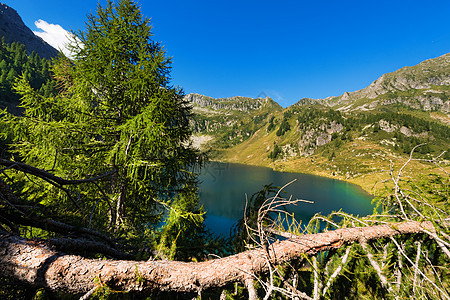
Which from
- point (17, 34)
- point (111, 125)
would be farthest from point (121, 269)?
point (17, 34)

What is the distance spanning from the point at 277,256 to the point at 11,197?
230 cm

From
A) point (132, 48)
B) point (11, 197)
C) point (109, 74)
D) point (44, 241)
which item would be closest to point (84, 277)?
point (44, 241)

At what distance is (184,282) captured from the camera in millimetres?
1228

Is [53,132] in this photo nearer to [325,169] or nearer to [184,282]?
[184,282]

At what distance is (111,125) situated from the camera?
488 centimetres

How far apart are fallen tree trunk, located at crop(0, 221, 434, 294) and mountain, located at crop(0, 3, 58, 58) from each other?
18647cm

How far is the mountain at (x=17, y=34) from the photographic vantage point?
458 feet

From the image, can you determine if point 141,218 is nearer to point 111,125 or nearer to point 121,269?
point 111,125

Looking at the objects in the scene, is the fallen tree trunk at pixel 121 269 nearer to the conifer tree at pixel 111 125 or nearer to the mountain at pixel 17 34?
the conifer tree at pixel 111 125

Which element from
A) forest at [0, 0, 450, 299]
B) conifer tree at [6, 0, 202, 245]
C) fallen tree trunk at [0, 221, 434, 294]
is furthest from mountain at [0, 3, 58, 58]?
fallen tree trunk at [0, 221, 434, 294]

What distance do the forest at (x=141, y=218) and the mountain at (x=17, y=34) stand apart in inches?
7138

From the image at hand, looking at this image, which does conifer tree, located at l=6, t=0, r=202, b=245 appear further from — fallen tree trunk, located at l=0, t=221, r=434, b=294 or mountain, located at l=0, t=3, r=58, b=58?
mountain, located at l=0, t=3, r=58, b=58

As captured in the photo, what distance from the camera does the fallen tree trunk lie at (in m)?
1.05

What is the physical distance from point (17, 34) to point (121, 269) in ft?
836
